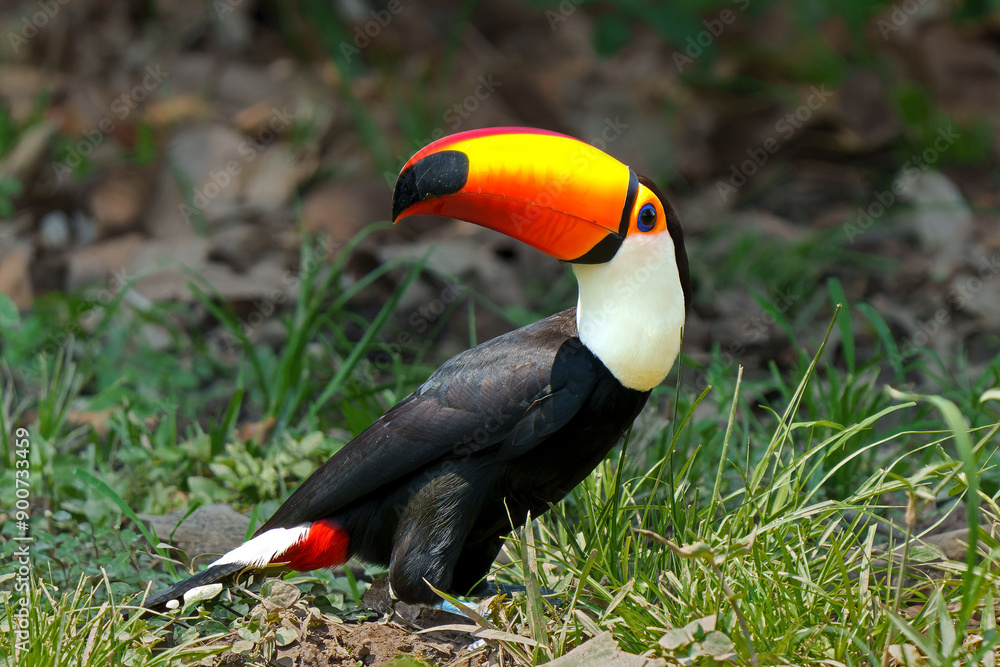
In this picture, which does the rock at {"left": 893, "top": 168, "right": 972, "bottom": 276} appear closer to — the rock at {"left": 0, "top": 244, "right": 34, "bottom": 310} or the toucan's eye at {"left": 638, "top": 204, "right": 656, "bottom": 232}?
the toucan's eye at {"left": 638, "top": 204, "right": 656, "bottom": 232}

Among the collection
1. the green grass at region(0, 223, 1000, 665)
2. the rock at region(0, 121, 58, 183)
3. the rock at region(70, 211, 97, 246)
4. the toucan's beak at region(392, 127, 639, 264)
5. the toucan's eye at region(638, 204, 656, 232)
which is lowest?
the green grass at region(0, 223, 1000, 665)

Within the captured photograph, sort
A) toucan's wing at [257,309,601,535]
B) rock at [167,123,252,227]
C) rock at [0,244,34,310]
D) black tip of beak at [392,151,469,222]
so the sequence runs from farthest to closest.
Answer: rock at [167,123,252,227], rock at [0,244,34,310], toucan's wing at [257,309,601,535], black tip of beak at [392,151,469,222]

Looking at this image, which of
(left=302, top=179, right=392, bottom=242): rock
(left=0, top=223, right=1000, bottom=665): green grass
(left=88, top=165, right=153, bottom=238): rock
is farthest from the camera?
(left=88, top=165, right=153, bottom=238): rock

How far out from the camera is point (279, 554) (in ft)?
7.68

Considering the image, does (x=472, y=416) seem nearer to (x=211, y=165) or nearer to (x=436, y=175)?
(x=436, y=175)

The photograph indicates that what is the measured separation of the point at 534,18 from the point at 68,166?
3.31m

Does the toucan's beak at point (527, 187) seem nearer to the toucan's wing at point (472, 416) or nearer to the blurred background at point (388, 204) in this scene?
the toucan's wing at point (472, 416)

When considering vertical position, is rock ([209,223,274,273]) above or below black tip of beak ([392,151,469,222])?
below

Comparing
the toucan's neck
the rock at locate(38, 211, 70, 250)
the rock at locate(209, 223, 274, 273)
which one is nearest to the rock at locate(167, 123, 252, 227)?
the rock at locate(209, 223, 274, 273)

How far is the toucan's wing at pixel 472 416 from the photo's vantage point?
87.7 inches

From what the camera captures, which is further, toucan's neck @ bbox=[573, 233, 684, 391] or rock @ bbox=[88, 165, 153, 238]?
rock @ bbox=[88, 165, 153, 238]

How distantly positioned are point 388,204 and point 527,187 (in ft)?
10.4

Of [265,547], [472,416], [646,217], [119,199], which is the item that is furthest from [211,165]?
[646,217]

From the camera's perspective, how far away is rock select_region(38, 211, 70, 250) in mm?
5094
